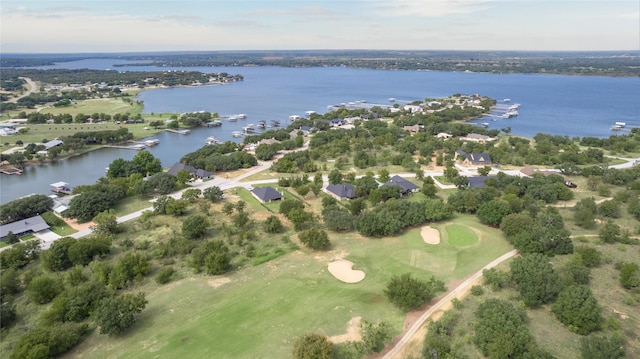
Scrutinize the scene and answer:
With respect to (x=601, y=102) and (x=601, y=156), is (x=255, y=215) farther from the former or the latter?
(x=601, y=102)

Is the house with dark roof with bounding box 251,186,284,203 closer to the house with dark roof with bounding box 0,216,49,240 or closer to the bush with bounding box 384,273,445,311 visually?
the house with dark roof with bounding box 0,216,49,240

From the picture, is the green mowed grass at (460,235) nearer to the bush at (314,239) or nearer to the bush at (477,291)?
the bush at (477,291)

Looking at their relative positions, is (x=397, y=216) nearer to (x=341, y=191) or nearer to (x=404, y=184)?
(x=341, y=191)

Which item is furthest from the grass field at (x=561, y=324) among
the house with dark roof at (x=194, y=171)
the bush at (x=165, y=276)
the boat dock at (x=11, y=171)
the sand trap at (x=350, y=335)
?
the boat dock at (x=11, y=171)

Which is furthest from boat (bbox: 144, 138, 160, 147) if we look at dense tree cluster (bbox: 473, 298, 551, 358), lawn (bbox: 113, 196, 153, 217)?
dense tree cluster (bbox: 473, 298, 551, 358)

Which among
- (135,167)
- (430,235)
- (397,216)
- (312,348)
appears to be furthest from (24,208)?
(430,235)

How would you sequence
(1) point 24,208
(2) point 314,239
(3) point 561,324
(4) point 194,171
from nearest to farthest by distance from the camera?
(3) point 561,324
(2) point 314,239
(1) point 24,208
(4) point 194,171

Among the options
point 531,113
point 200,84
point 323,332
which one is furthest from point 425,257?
point 200,84
